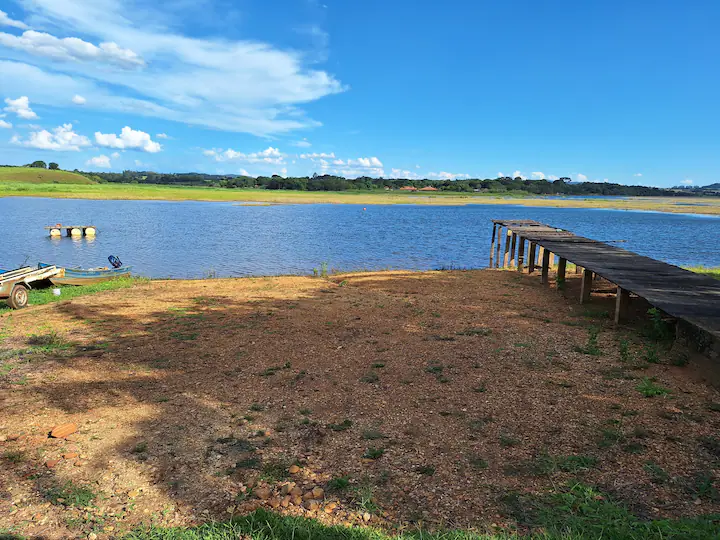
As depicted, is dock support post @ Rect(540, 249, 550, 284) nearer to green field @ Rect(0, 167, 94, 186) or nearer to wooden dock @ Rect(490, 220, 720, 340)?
wooden dock @ Rect(490, 220, 720, 340)

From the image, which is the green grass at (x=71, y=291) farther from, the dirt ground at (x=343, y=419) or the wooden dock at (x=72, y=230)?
the wooden dock at (x=72, y=230)

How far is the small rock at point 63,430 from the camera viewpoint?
605cm

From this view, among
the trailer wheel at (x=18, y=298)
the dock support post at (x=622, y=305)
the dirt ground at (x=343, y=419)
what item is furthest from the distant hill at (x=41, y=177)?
the dock support post at (x=622, y=305)

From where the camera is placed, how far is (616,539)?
13.0 ft

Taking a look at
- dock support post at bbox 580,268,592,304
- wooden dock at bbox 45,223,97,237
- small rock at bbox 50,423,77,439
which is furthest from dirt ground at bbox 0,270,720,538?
wooden dock at bbox 45,223,97,237

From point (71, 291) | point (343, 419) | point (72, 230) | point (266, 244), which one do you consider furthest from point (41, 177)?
point (343, 419)

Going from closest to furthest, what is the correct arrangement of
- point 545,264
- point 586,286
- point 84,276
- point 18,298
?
point 586,286
point 18,298
point 545,264
point 84,276

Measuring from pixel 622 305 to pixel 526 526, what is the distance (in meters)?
9.19

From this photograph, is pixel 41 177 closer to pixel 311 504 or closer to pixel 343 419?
pixel 343 419

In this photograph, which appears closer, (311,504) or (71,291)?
(311,504)

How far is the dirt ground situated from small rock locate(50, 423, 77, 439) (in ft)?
0.56

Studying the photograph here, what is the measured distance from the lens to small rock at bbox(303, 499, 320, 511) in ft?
15.1

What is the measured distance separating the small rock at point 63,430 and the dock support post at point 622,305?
11.4m

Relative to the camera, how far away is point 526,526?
4.27m
